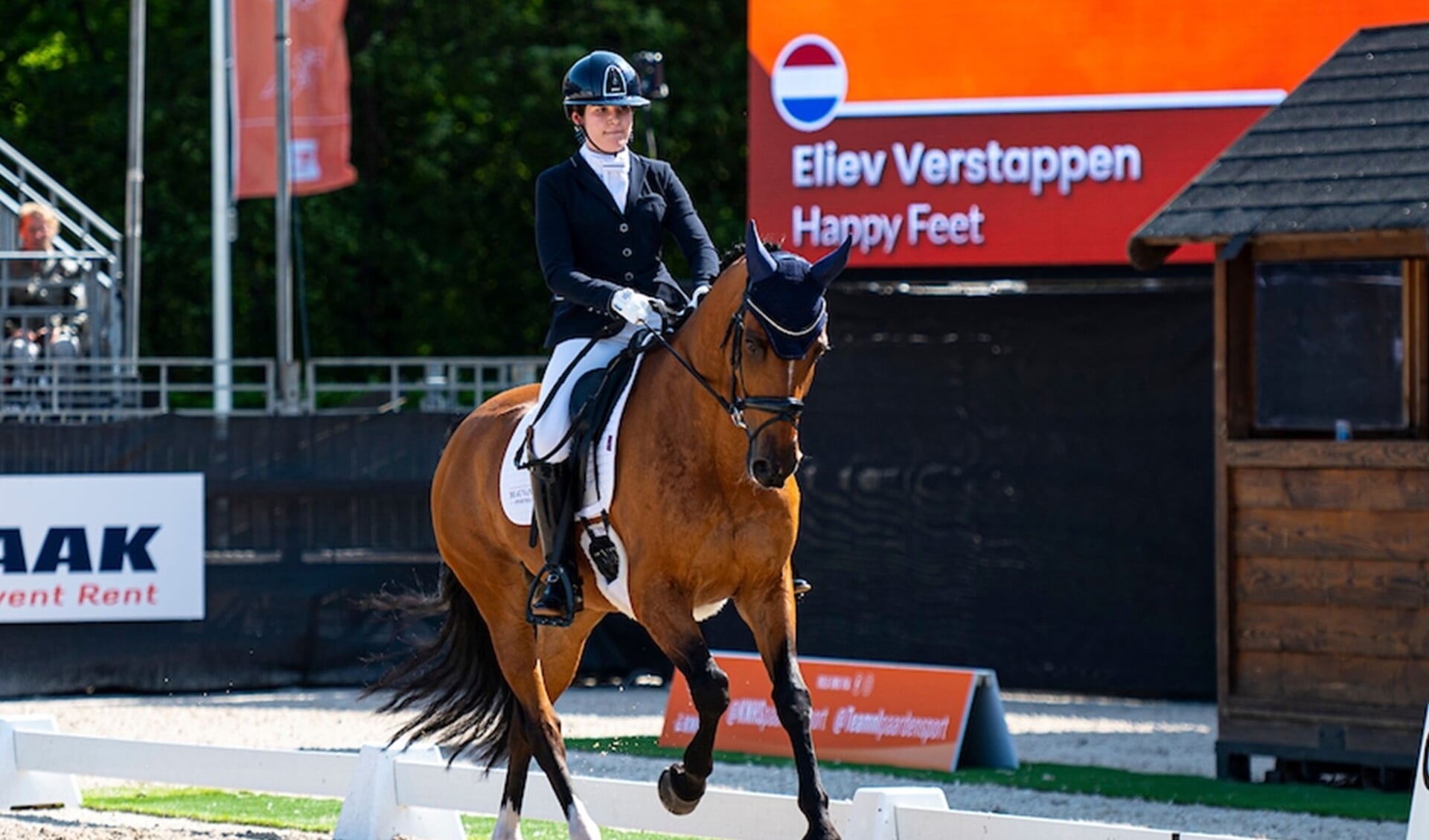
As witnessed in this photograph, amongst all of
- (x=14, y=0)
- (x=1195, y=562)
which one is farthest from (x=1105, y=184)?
(x=14, y=0)

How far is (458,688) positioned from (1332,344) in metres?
7.13

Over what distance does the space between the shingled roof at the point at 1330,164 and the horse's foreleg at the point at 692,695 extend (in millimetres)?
5315

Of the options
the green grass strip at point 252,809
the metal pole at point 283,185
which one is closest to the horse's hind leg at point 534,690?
the green grass strip at point 252,809

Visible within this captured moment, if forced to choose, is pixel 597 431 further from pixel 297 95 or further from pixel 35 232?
pixel 297 95

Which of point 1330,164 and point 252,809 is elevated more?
point 1330,164

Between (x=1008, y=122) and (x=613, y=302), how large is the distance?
26.5ft

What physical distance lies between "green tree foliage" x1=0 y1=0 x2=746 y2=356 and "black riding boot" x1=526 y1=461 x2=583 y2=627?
73.0 ft

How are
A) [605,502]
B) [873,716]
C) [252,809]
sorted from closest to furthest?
[605,502]
[252,809]
[873,716]

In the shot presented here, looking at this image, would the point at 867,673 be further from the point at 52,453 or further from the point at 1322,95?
the point at 52,453

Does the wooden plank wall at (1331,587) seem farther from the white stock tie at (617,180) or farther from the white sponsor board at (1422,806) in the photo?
the white stock tie at (617,180)

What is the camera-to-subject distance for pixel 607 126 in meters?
8.05

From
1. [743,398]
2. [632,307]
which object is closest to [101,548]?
[632,307]

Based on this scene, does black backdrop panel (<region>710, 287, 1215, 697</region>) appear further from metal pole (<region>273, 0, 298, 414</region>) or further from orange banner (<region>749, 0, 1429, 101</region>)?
metal pole (<region>273, 0, 298, 414</region>)

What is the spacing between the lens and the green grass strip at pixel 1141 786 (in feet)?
35.3
